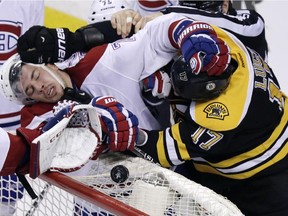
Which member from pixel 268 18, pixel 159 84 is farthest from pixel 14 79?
pixel 268 18

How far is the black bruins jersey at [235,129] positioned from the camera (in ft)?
5.04

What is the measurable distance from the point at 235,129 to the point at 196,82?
0.14 metres

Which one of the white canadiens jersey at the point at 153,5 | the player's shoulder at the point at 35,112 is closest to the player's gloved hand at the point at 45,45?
the player's shoulder at the point at 35,112

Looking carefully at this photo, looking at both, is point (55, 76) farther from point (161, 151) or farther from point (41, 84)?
point (161, 151)

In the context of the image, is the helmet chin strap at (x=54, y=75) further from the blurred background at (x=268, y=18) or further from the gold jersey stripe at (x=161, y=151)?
the blurred background at (x=268, y=18)

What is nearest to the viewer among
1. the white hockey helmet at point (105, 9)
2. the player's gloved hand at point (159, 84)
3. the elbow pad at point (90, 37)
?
the player's gloved hand at point (159, 84)

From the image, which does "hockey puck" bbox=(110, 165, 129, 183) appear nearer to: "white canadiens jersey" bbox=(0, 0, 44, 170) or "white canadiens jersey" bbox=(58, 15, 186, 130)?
"white canadiens jersey" bbox=(58, 15, 186, 130)

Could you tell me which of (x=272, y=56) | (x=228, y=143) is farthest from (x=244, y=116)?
(x=272, y=56)

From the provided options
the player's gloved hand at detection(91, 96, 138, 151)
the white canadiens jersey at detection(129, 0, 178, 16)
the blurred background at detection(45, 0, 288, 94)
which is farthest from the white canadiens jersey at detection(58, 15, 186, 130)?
the blurred background at detection(45, 0, 288, 94)

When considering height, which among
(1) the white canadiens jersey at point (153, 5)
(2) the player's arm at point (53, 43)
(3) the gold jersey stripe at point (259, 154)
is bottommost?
→ (3) the gold jersey stripe at point (259, 154)

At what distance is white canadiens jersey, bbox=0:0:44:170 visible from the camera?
2.13m

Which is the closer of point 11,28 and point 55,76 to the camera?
point 55,76

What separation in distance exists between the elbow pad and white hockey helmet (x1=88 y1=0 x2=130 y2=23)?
186 millimetres

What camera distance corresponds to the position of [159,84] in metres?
1.64
